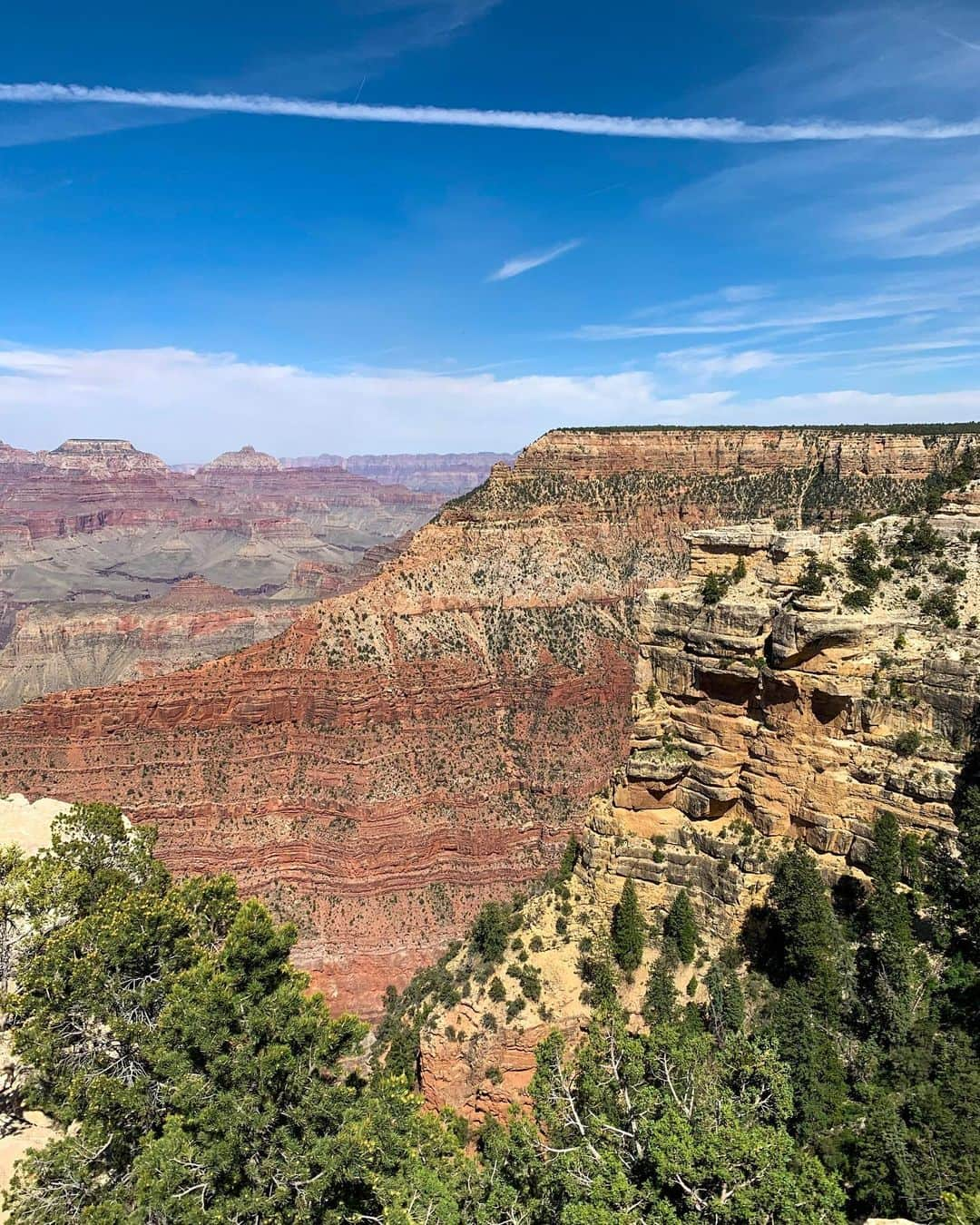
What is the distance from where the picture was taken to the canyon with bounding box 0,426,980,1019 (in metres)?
26.1

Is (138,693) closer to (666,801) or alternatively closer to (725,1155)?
(666,801)

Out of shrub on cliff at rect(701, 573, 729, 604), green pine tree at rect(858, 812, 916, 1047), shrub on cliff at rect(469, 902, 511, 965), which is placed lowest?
shrub on cliff at rect(469, 902, 511, 965)

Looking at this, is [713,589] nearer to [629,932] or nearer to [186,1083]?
[629,932]

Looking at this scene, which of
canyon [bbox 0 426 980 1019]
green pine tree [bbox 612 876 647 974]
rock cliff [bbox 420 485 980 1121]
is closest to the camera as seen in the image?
rock cliff [bbox 420 485 980 1121]

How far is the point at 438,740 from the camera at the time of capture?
52.7m

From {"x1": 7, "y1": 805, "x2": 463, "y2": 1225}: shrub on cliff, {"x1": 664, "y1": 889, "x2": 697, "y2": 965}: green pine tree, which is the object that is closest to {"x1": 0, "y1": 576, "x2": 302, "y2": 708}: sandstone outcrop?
{"x1": 7, "y1": 805, "x2": 463, "y2": 1225}: shrub on cliff

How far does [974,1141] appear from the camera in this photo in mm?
15688

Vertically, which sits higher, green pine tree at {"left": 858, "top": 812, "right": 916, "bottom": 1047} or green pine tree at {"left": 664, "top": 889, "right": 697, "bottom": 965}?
green pine tree at {"left": 858, "top": 812, "right": 916, "bottom": 1047}

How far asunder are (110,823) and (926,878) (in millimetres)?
28699

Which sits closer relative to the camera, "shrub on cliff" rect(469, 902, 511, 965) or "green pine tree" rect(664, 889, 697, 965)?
"green pine tree" rect(664, 889, 697, 965)

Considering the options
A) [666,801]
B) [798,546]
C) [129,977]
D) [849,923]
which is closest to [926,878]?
[849,923]

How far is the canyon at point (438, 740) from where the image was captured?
2614 cm

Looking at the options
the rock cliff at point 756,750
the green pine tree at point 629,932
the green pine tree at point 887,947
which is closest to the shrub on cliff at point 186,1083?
the rock cliff at point 756,750

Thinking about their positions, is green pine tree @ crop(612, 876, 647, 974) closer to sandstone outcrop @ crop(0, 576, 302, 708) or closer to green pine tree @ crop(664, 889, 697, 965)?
green pine tree @ crop(664, 889, 697, 965)
